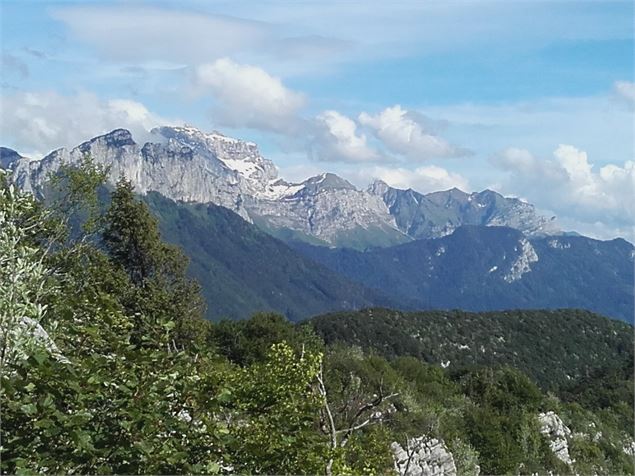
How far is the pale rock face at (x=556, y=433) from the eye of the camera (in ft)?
154

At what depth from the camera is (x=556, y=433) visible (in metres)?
49.6

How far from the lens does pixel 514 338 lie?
6831 inches

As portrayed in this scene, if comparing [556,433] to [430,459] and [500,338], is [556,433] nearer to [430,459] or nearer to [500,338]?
[430,459]

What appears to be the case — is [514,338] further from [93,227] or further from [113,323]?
[113,323]

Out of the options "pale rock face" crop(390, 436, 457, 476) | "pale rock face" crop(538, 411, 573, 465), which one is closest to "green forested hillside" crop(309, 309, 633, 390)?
"pale rock face" crop(538, 411, 573, 465)

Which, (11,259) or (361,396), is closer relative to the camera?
(11,259)

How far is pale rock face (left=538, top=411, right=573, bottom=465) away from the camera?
46.8 metres

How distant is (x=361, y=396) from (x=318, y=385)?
10.3ft

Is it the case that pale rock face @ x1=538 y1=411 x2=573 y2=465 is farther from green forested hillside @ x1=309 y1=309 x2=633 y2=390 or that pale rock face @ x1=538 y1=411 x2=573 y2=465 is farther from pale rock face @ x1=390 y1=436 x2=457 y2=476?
green forested hillside @ x1=309 y1=309 x2=633 y2=390

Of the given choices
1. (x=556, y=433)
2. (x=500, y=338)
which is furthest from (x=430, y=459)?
(x=500, y=338)

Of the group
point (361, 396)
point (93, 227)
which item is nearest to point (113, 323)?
point (361, 396)

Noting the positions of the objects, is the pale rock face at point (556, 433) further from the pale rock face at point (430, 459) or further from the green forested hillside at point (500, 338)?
the green forested hillside at point (500, 338)

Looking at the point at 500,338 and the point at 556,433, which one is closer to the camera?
the point at 556,433

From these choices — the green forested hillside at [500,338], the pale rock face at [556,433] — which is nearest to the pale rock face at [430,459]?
the pale rock face at [556,433]
